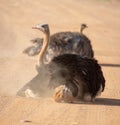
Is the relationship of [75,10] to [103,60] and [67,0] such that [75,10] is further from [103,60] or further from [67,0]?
[103,60]

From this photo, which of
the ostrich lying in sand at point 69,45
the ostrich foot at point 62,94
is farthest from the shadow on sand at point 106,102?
the ostrich lying in sand at point 69,45

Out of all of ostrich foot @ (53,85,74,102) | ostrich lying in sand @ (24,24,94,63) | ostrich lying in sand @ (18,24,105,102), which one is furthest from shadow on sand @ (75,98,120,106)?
ostrich lying in sand @ (24,24,94,63)

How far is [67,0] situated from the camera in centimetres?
3034

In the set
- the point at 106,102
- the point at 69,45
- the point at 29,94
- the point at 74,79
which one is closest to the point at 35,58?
the point at 69,45

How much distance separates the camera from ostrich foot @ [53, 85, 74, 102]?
10.5 m

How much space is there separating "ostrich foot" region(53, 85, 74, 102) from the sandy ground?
0.09 meters

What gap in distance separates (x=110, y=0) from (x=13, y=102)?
68.1 feet

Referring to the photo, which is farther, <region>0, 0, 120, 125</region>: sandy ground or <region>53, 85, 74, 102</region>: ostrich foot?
<region>53, 85, 74, 102</region>: ostrich foot

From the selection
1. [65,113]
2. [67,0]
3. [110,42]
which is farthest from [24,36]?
[67,0]

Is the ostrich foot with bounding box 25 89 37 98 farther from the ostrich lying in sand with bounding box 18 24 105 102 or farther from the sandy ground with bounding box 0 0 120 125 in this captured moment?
the sandy ground with bounding box 0 0 120 125

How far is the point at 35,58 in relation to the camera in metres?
15.3

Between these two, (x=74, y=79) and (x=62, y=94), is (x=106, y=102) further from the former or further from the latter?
(x=62, y=94)

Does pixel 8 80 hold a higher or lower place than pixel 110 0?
lower

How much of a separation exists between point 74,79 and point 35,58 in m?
4.71
